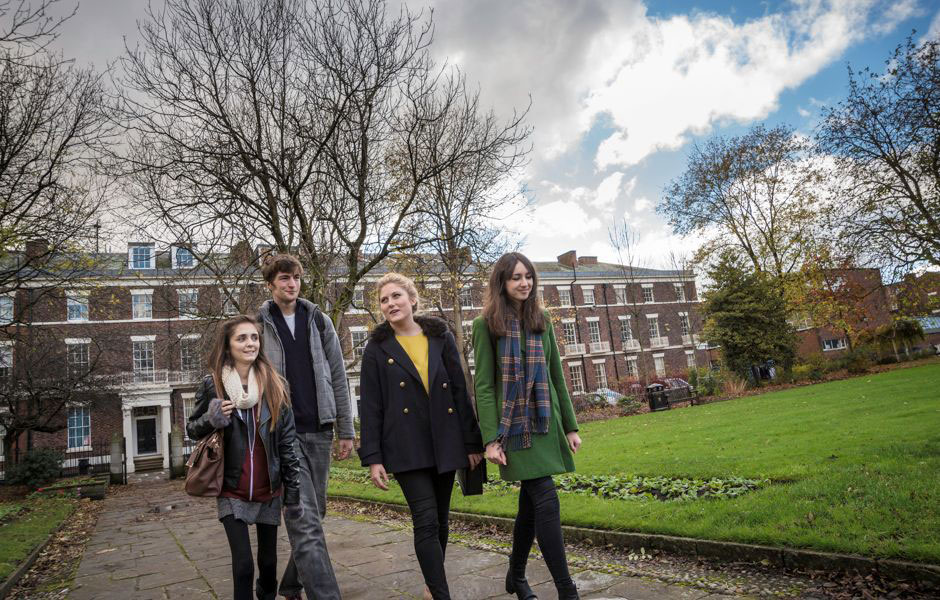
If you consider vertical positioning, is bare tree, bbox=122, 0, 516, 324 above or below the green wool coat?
above

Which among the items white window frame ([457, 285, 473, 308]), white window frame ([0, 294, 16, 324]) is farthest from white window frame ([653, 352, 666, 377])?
white window frame ([0, 294, 16, 324])

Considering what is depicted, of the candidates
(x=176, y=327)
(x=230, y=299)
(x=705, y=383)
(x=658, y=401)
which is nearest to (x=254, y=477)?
(x=230, y=299)

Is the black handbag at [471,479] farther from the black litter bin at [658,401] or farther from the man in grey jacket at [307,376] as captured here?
the black litter bin at [658,401]

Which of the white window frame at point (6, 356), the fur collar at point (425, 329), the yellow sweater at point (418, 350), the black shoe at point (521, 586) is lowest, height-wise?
the black shoe at point (521, 586)

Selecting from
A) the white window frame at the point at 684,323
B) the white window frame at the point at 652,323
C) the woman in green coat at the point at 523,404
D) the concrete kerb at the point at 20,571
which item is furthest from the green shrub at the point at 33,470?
the white window frame at the point at 684,323

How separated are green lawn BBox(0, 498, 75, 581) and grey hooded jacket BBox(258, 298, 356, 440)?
4629 millimetres

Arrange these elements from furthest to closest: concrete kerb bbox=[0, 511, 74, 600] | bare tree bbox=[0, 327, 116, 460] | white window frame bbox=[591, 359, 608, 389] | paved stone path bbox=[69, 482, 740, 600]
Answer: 1. white window frame bbox=[591, 359, 608, 389]
2. bare tree bbox=[0, 327, 116, 460]
3. concrete kerb bbox=[0, 511, 74, 600]
4. paved stone path bbox=[69, 482, 740, 600]

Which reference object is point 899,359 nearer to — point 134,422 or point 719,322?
point 719,322

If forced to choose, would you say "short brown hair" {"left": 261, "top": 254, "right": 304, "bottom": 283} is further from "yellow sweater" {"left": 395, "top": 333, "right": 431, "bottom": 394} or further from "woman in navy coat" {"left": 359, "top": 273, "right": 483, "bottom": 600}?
"yellow sweater" {"left": 395, "top": 333, "right": 431, "bottom": 394}

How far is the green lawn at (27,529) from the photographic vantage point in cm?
673

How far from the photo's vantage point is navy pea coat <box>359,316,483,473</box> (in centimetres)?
318

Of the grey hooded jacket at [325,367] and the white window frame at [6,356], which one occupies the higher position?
the white window frame at [6,356]

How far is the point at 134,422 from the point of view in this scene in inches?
1267

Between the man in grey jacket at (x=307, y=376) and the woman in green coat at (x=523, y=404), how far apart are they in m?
1.11
